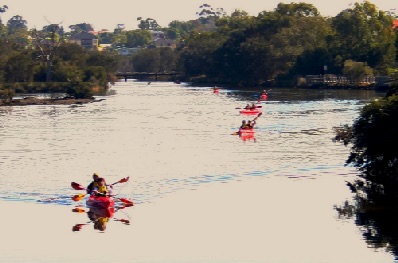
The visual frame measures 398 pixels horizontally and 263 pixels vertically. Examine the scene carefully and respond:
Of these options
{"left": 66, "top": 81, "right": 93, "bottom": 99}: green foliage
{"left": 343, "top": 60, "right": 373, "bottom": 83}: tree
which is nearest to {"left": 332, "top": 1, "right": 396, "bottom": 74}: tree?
{"left": 343, "top": 60, "right": 373, "bottom": 83}: tree

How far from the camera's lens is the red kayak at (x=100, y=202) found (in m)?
42.4

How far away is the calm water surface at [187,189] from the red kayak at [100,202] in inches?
37.5

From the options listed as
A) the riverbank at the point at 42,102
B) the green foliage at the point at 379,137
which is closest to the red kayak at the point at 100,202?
the green foliage at the point at 379,137

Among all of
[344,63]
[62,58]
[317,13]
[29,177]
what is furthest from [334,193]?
[317,13]

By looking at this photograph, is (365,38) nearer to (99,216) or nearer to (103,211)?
(103,211)

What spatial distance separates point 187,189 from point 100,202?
5631mm

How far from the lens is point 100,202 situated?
4259 centimetres

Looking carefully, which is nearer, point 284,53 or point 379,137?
point 379,137

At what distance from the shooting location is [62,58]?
585 feet

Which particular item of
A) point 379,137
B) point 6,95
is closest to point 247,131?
point 379,137

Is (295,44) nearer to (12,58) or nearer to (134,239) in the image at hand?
(12,58)

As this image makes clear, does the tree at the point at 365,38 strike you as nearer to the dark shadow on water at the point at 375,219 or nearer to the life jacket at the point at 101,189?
the dark shadow on water at the point at 375,219

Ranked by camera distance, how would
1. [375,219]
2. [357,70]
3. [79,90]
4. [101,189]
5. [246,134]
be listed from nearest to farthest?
[375,219] < [101,189] < [246,134] < [79,90] < [357,70]

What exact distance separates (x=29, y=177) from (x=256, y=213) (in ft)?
49.4
